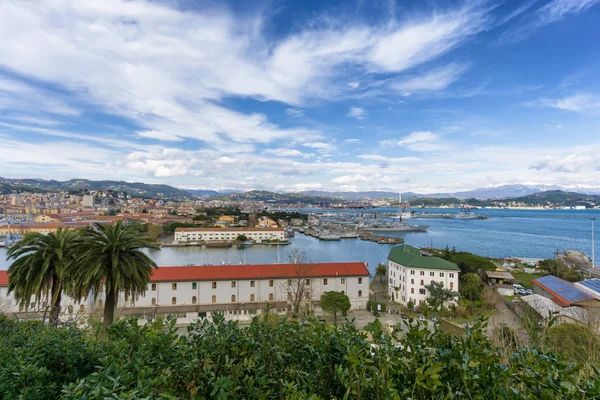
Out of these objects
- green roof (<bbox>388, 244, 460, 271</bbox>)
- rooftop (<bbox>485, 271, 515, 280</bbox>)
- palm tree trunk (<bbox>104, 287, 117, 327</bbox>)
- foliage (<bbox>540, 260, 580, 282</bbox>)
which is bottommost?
foliage (<bbox>540, 260, 580, 282</bbox>)

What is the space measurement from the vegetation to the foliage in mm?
32796

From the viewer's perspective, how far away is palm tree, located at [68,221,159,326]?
26.7 ft

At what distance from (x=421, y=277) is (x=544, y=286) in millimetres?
7677

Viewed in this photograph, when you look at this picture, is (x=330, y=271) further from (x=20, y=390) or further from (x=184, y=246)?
(x=184, y=246)

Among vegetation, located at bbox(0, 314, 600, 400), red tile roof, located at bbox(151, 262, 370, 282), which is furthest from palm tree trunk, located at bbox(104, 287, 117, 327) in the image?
red tile roof, located at bbox(151, 262, 370, 282)

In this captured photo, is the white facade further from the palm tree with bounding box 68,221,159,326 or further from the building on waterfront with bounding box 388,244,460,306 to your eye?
the palm tree with bounding box 68,221,159,326

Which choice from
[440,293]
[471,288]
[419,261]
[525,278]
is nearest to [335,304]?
[440,293]

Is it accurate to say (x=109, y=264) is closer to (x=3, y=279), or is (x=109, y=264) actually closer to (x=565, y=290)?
(x=3, y=279)

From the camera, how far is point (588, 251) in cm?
4694

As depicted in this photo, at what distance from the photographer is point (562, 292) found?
17719mm

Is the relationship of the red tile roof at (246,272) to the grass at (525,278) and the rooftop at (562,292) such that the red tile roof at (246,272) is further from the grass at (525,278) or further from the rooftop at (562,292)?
the grass at (525,278)

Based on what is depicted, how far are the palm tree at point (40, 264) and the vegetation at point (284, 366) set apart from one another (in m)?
6.84

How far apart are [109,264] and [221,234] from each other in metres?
49.4

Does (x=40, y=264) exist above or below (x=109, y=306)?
above
